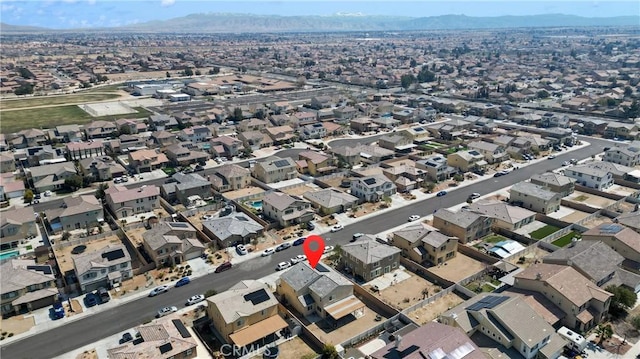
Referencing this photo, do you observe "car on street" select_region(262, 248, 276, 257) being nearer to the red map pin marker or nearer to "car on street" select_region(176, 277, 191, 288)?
the red map pin marker

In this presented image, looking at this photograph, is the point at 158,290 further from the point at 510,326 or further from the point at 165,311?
the point at 510,326

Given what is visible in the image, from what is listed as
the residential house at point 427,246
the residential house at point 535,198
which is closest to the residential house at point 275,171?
the residential house at point 427,246

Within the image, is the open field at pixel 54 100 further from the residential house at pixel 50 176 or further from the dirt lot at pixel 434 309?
the dirt lot at pixel 434 309

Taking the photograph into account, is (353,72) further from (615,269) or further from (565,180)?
(615,269)

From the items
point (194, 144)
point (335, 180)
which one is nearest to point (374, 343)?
point (335, 180)

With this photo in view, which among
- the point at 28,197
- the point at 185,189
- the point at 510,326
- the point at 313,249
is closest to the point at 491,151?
the point at 313,249
